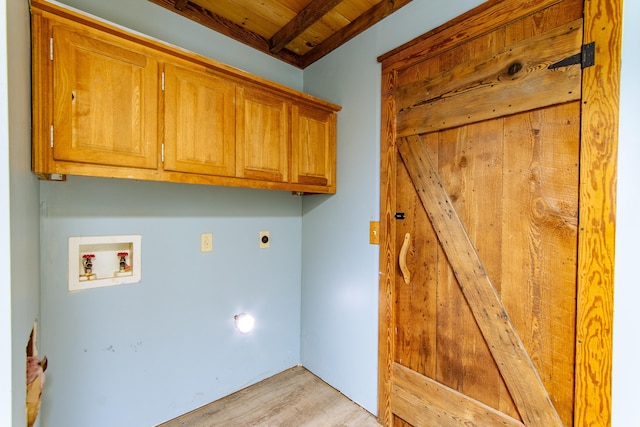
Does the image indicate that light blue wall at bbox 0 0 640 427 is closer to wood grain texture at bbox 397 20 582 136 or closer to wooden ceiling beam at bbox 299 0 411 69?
wooden ceiling beam at bbox 299 0 411 69

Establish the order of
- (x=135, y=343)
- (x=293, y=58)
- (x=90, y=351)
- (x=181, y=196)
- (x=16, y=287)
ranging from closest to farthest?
(x=16, y=287)
(x=90, y=351)
(x=135, y=343)
(x=181, y=196)
(x=293, y=58)

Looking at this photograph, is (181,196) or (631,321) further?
(181,196)

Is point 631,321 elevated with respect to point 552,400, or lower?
elevated

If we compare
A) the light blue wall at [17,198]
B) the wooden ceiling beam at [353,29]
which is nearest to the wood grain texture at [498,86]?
the wooden ceiling beam at [353,29]

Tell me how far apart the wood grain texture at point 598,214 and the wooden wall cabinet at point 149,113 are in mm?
1418

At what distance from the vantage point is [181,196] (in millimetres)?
1782

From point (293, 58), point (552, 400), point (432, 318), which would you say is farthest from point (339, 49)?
point (552, 400)

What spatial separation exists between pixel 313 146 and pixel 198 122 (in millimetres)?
768

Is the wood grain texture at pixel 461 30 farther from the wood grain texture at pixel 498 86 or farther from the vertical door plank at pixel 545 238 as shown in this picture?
the vertical door plank at pixel 545 238

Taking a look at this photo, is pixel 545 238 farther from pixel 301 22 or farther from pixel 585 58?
pixel 301 22

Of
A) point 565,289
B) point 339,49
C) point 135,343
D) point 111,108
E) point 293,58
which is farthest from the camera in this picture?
point 293,58

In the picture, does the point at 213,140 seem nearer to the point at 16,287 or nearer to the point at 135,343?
the point at 16,287

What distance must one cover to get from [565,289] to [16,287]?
6.18 ft

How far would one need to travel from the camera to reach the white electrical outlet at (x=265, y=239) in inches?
85.4
